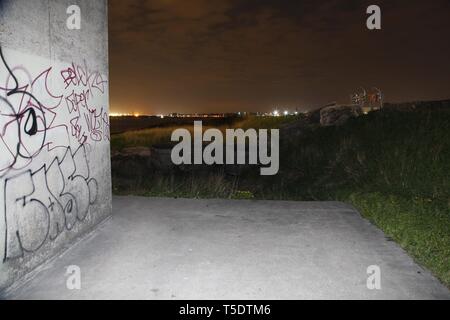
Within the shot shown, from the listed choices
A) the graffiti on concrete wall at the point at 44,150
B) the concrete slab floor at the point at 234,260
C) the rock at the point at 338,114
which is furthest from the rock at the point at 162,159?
the graffiti on concrete wall at the point at 44,150

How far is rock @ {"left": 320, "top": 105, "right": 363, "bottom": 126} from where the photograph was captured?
19875 millimetres

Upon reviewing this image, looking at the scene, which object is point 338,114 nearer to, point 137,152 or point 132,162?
point 137,152

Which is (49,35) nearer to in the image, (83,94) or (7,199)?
(83,94)

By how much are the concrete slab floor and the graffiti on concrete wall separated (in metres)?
0.50

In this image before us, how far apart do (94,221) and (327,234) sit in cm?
343

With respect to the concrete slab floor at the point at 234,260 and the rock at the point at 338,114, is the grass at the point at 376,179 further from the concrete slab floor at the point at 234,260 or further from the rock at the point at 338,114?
the rock at the point at 338,114

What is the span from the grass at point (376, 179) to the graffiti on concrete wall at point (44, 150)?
11.9ft

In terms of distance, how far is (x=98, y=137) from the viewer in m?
5.63

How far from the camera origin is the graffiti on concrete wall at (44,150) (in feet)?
11.5

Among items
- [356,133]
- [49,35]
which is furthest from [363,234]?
[356,133]

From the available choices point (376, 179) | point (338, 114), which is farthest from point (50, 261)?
point (338, 114)

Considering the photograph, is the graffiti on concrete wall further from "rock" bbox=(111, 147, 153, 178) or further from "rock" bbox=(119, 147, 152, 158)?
"rock" bbox=(119, 147, 152, 158)

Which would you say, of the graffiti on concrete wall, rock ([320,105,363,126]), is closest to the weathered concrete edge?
the graffiti on concrete wall

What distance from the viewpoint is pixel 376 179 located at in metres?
10.3
